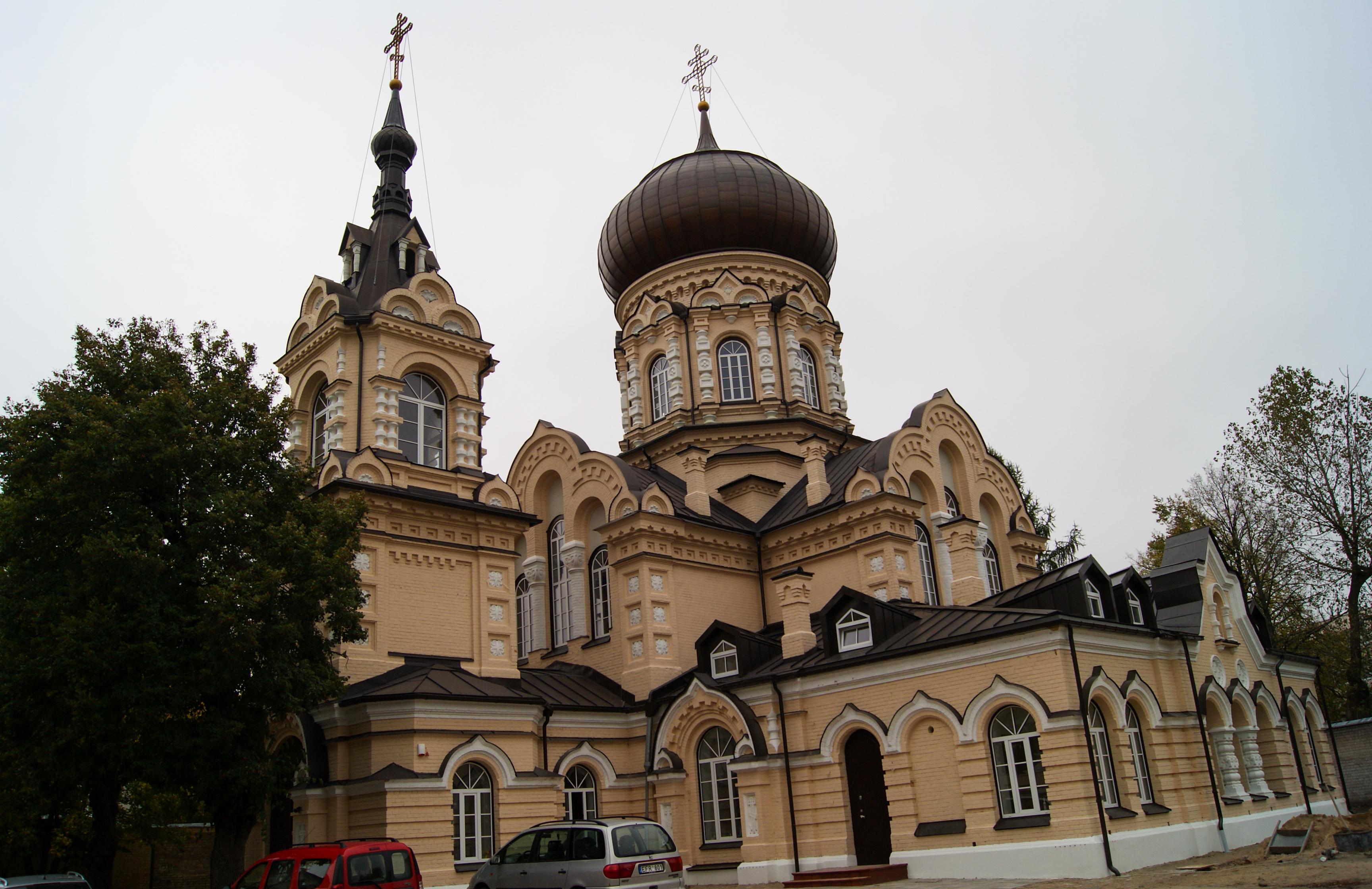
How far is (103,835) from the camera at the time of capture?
14734 millimetres

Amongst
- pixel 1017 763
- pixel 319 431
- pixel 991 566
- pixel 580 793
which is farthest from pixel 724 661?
pixel 319 431

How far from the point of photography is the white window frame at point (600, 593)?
74.1ft

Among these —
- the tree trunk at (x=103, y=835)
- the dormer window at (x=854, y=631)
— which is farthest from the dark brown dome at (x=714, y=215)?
the tree trunk at (x=103, y=835)

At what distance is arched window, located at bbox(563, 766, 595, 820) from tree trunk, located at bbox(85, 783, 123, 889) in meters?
7.01

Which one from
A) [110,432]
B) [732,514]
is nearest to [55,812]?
[110,432]

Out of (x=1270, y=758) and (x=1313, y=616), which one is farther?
(x=1313, y=616)

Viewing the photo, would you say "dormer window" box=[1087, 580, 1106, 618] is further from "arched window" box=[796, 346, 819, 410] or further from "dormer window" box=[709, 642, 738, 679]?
"arched window" box=[796, 346, 819, 410]

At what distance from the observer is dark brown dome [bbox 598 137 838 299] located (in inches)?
1099

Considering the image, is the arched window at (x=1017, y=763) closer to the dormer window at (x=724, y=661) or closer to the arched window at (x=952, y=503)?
the dormer window at (x=724, y=661)

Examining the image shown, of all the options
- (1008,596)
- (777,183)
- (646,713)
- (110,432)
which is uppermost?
(777,183)

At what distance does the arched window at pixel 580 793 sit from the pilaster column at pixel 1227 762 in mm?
10691

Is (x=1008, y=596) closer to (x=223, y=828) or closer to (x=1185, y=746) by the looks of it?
(x=1185, y=746)

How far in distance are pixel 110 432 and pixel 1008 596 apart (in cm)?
1410

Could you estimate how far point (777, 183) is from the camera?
93.1ft
